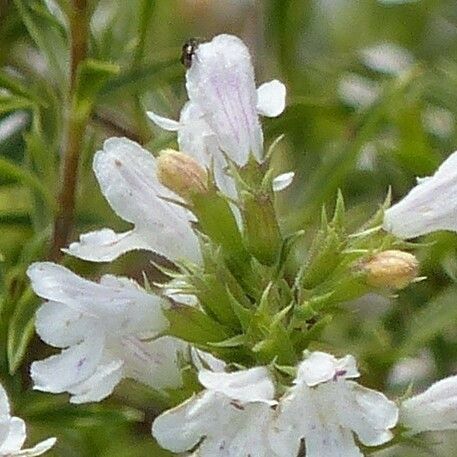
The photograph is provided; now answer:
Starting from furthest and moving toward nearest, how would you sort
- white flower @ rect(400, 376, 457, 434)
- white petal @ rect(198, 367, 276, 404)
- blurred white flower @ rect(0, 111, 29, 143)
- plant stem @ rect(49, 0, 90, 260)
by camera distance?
blurred white flower @ rect(0, 111, 29, 143) → plant stem @ rect(49, 0, 90, 260) → white flower @ rect(400, 376, 457, 434) → white petal @ rect(198, 367, 276, 404)

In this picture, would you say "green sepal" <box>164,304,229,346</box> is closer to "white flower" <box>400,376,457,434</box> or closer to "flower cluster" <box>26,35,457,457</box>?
"flower cluster" <box>26,35,457,457</box>

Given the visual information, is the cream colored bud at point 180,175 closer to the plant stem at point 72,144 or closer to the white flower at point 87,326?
the white flower at point 87,326

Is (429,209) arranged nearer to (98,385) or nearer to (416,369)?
(98,385)

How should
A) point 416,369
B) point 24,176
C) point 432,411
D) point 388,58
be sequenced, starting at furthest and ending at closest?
point 388,58 < point 416,369 < point 24,176 < point 432,411

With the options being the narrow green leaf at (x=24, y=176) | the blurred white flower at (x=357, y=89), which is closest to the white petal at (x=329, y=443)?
the narrow green leaf at (x=24, y=176)

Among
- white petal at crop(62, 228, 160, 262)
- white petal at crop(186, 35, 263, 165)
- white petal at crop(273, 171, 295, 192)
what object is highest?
white petal at crop(186, 35, 263, 165)

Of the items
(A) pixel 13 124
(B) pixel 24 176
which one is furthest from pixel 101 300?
(A) pixel 13 124

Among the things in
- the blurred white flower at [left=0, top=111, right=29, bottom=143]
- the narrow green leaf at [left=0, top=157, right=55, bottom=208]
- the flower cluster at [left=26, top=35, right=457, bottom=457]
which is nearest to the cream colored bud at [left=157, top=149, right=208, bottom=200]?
the flower cluster at [left=26, top=35, right=457, bottom=457]
